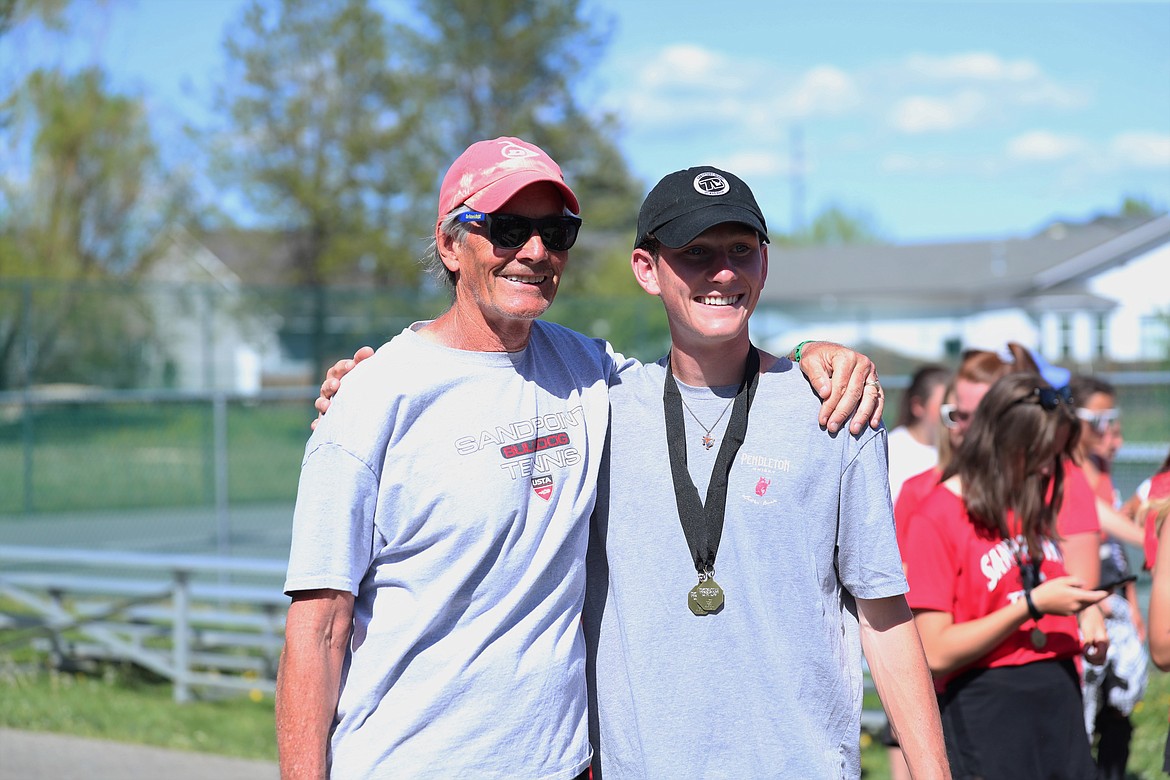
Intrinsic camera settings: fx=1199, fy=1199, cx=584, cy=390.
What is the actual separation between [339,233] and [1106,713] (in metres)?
22.6

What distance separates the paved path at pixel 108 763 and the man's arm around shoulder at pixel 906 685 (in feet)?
14.5

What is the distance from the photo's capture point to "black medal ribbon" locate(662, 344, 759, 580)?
2.71 metres

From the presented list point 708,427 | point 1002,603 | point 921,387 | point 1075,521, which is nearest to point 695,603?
point 708,427

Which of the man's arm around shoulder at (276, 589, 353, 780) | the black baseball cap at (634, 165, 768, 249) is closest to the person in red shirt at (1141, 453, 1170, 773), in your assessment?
the black baseball cap at (634, 165, 768, 249)

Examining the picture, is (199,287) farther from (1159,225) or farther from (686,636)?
(1159,225)

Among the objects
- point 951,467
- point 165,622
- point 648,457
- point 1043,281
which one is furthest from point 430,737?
point 1043,281

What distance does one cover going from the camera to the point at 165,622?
31.7ft

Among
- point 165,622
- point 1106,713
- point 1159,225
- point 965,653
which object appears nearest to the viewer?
point 965,653

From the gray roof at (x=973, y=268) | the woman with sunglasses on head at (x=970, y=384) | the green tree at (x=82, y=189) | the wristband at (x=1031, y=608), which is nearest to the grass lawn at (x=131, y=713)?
the woman with sunglasses on head at (x=970, y=384)

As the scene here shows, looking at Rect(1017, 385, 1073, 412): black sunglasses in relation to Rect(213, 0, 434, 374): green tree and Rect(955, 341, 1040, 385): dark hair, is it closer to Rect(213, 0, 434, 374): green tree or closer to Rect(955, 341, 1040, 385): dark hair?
Rect(955, 341, 1040, 385): dark hair

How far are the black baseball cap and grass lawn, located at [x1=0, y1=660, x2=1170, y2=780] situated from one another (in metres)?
4.40

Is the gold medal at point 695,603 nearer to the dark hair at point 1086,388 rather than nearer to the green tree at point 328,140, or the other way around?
the dark hair at point 1086,388

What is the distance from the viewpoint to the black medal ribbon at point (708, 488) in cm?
271

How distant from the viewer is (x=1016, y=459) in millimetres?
3889
